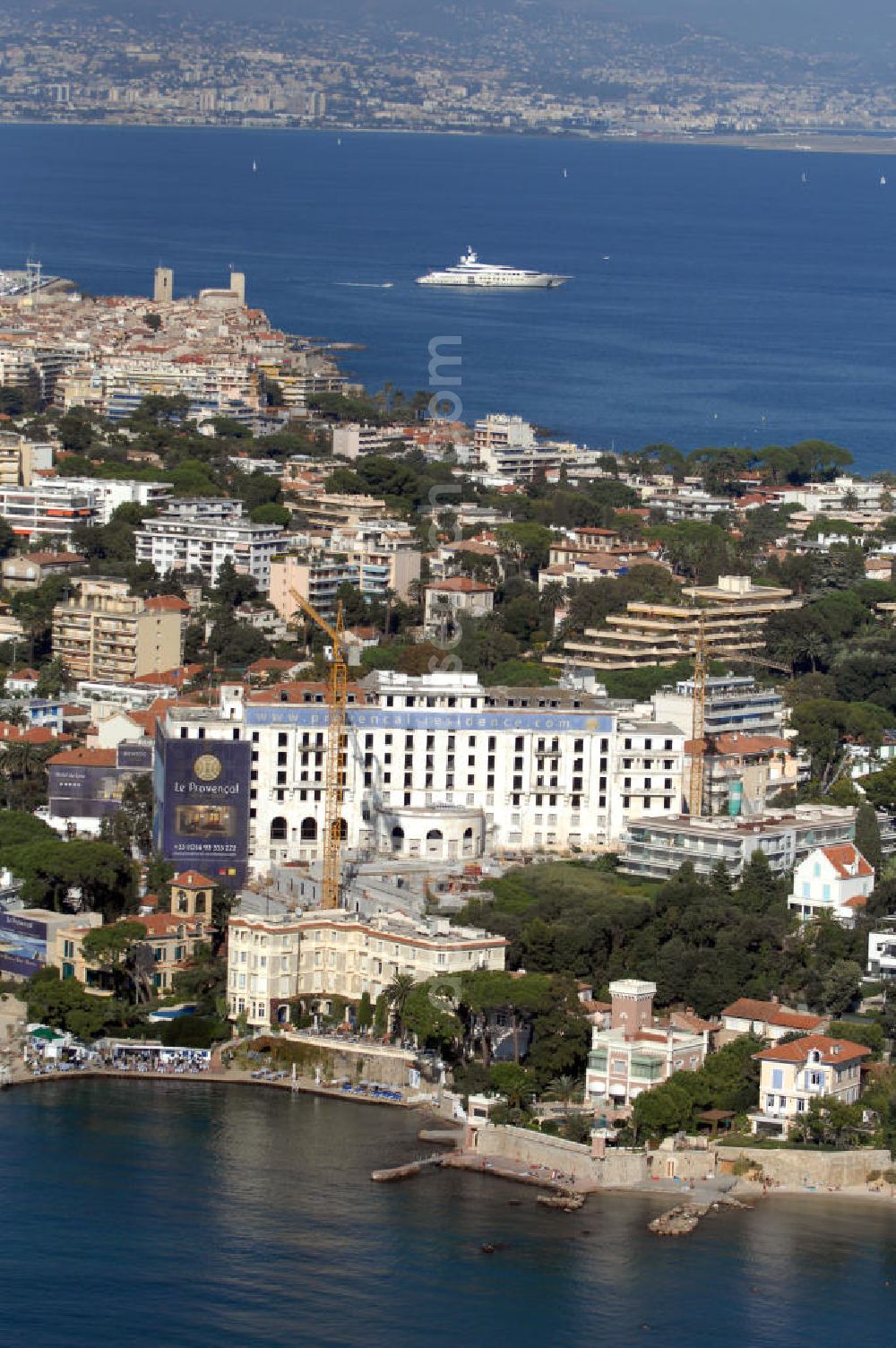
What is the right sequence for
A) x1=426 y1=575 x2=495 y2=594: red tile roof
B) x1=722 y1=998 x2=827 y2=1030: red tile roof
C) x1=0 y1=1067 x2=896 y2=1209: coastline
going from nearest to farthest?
x1=0 y1=1067 x2=896 y2=1209: coastline
x1=722 y1=998 x2=827 y2=1030: red tile roof
x1=426 y1=575 x2=495 y2=594: red tile roof

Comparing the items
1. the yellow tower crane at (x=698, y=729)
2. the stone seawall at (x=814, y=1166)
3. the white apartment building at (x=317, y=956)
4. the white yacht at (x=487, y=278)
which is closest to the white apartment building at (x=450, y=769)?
the yellow tower crane at (x=698, y=729)

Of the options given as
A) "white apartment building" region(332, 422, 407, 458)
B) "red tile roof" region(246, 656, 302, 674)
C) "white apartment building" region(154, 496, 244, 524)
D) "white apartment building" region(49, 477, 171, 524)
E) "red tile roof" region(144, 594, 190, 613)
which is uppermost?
"white apartment building" region(332, 422, 407, 458)

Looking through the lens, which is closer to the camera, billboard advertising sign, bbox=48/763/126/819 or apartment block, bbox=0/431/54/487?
billboard advertising sign, bbox=48/763/126/819

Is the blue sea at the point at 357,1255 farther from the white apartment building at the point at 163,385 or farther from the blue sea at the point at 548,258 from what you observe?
the blue sea at the point at 548,258

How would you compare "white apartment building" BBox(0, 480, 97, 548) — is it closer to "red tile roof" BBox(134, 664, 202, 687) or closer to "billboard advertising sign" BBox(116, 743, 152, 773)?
"red tile roof" BBox(134, 664, 202, 687)

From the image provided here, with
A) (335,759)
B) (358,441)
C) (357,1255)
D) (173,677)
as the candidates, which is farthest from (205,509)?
(357,1255)

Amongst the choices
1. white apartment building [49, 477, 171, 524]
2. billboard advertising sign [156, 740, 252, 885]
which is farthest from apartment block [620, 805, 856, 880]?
white apartment building [49, 477, 171, 524]
